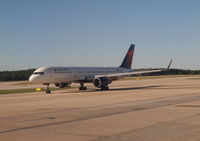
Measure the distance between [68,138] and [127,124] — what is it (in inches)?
Result: 143

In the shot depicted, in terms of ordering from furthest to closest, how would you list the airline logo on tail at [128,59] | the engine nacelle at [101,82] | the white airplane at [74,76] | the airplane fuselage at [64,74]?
the airline logo on tail at [128,59]
the engine nacelle at [101,82]
the white airplane at [74,76]
the airplane fuselage at [64,74]

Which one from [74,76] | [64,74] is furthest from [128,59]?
[64,74]

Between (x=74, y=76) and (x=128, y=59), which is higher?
(x=128, y=59)

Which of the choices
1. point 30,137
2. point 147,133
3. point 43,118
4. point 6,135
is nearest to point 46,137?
point 30,137

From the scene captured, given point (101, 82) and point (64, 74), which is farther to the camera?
point (101, 82)

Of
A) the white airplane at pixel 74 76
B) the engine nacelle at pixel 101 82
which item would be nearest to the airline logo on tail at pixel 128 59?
the white airplane at pixel 74 76

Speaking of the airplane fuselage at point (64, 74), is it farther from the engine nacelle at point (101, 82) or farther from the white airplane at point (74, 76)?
the engine nacelle at point (101, 82)

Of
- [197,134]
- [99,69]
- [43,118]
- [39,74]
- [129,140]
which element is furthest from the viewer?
[99,69]

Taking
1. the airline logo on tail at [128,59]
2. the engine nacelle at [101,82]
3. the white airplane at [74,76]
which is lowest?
the engine nacelle at [101,82]

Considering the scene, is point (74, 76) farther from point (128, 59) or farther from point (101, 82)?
point (128, 59)

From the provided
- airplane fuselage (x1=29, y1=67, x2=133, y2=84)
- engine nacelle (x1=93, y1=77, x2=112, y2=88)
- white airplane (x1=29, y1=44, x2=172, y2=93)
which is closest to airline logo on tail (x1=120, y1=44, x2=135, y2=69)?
white airplane (x1=29, y1=44, x2=172, y2=93)

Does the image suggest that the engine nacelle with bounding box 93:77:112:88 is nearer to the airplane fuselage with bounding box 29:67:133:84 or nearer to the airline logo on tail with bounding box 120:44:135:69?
the airplane fuselage with bounding box 29:67:133:84

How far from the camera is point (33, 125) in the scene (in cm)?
1475

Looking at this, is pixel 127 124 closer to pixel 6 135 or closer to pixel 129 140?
pixel 129 140
